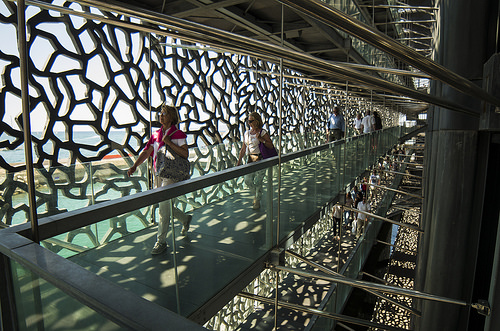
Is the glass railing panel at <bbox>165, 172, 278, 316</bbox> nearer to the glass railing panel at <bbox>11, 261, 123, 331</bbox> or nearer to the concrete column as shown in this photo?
the glass railing panel at <bbox>11, 261, 123, 331</bbox>

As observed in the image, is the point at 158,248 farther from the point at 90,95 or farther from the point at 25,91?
the point at 90,95

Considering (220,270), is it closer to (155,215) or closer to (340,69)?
(155,215)

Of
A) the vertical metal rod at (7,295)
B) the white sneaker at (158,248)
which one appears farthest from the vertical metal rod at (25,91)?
the white sneaker at (158,248)

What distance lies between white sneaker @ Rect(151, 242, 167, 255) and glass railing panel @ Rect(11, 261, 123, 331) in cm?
108

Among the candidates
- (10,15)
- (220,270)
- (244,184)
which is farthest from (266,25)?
(220,270)

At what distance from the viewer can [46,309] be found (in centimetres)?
100

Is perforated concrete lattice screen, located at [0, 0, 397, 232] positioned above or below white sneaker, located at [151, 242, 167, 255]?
above

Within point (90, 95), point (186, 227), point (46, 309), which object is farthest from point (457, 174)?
point (90, 95)

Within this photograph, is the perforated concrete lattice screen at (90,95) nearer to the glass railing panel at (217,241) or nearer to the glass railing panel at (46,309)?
the glass railing panel at (217,241)

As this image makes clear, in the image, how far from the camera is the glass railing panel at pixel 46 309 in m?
0.85

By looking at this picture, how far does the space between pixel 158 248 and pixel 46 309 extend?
A: 124 centimetres

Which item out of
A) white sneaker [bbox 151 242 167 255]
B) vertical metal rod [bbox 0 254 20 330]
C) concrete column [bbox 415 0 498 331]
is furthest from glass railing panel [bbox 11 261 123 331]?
concrete column [bbox 415 0 498 331]

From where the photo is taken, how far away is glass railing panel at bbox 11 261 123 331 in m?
0.85

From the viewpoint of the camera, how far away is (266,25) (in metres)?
9.30
